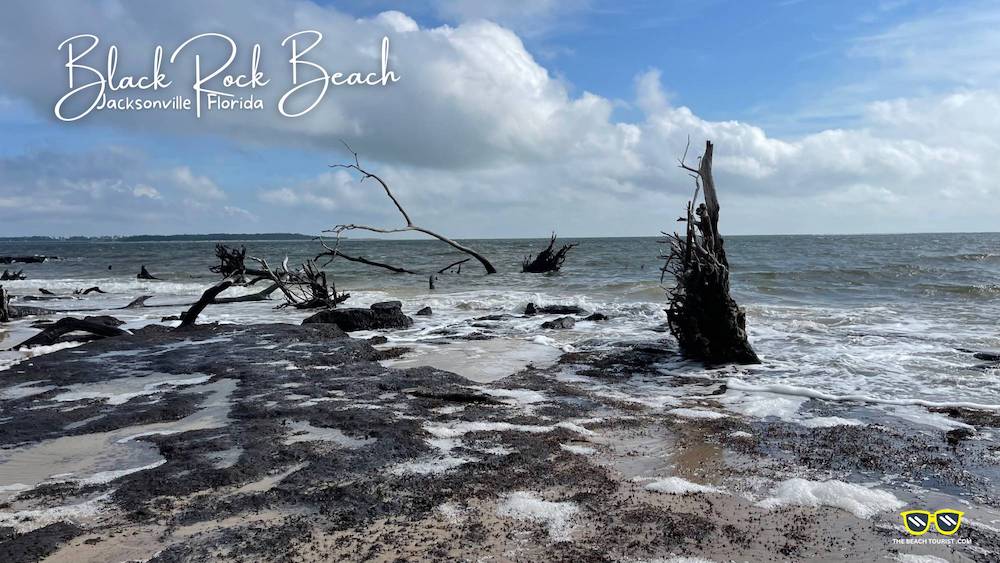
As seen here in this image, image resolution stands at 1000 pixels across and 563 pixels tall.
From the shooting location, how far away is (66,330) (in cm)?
981

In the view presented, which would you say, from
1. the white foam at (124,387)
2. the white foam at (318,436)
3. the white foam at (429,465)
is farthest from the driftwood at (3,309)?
the white foam at (429,465)

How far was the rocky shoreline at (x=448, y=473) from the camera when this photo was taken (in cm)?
321

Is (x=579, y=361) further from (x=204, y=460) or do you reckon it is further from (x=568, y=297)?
(x=568, y=297)

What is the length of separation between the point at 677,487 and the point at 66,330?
388 inches

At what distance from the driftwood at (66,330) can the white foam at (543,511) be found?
8.98 m

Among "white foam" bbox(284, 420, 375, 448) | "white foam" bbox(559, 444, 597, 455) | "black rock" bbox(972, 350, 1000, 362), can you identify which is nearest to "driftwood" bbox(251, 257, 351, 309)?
"white foam" bbox(284, 420, 375, 448)

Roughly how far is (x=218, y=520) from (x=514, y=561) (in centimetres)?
165

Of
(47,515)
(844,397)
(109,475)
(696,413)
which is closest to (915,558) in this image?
(696,413)

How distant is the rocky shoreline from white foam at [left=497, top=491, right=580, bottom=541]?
15 mm

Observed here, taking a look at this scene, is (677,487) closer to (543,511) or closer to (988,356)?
(543,511)

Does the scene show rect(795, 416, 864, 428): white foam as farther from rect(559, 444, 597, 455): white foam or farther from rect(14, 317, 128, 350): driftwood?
rect(14, 317, 128, 350): driftwood

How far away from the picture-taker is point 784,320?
13203 mm

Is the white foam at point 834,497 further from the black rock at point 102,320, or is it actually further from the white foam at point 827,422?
the black rock at point 102,320

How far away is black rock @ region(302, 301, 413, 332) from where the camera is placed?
38.5 ft
